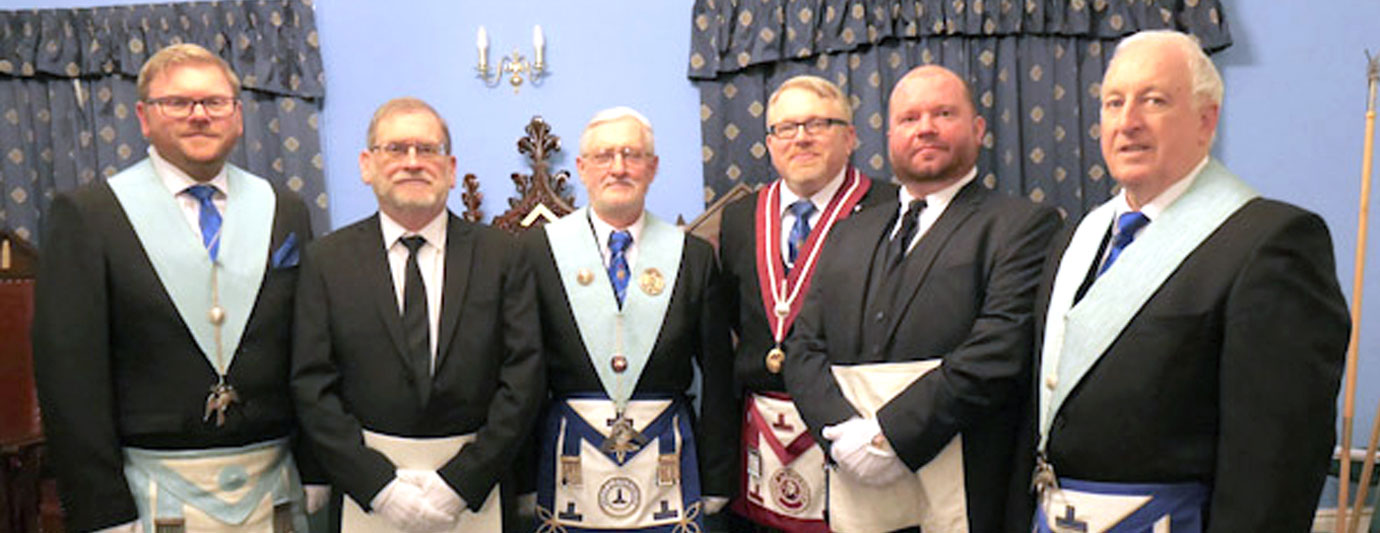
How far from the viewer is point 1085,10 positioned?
3896mm

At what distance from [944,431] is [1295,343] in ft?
2.32

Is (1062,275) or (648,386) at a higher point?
(1062,275)

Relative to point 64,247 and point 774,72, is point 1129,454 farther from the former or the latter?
point 774,72

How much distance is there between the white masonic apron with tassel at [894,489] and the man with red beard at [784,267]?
21 cm

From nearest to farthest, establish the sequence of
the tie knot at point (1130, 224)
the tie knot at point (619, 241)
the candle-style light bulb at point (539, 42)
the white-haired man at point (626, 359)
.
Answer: the tie knot at point (1130, 224)
the white-haired man at point (626, 359)
the tie knot at point (619, 241)
the candle-style light bulb at point (539, 42)

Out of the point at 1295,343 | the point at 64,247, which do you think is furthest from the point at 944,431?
the point at 64,247

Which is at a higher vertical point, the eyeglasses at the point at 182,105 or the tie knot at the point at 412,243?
the eyeglasses at the point at 182,105

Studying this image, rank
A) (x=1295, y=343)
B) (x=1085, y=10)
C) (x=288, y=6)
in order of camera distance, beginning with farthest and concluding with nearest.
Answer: (x=288, y=6) → (x=1085, y=10) → (x=1295, y=343)

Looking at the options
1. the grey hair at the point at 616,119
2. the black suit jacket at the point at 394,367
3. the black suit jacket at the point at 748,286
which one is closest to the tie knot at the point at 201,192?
the black suit jacket at the point at 394,367

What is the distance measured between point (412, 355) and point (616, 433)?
554 millimetres

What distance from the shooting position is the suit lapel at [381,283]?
2221 mm

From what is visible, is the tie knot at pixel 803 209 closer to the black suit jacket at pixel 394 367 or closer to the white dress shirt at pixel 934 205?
the white dress shirt at pixel 934 205

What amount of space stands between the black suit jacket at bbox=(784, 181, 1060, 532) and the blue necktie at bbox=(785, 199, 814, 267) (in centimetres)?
32

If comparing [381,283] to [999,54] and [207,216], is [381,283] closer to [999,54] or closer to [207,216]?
[207,216]
